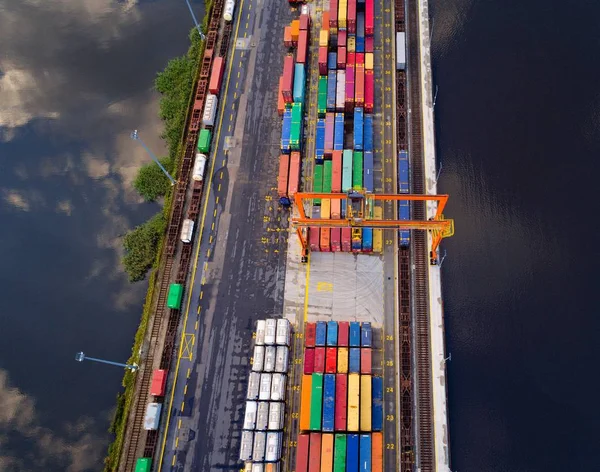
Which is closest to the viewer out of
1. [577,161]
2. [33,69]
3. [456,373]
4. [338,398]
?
[338,398]

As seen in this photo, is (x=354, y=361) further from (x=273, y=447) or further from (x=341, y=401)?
(x=273, y=447)

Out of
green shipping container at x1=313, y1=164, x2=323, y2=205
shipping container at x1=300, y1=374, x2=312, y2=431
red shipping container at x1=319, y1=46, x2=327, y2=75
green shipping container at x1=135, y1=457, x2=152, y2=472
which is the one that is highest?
red shipping container at x1=319, y1=46, x2=327, y2=75

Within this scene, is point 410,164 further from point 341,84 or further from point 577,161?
point 577,161

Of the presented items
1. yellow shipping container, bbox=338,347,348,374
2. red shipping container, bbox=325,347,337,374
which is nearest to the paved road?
red shipping container, bbox=325,347,337,374

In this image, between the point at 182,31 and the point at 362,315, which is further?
the point at 182,31

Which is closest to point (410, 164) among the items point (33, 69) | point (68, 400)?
point (68, 400)

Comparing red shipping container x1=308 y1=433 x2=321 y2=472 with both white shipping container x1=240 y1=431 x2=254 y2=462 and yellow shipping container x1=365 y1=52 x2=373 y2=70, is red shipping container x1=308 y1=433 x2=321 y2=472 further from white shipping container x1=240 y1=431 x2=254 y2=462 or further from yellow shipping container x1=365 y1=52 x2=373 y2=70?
yellow shipping container x1=365 y1=52 x2=373 y2=70

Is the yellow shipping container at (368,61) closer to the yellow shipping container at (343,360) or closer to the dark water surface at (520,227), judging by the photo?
the dark water surface at (520,227)

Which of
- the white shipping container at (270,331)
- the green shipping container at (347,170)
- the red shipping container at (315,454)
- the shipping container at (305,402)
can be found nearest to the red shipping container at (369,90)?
the green shipping container at (347,170)
